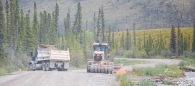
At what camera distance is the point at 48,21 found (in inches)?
3679

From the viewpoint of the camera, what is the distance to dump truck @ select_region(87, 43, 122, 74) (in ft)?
122

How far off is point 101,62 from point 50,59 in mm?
6710

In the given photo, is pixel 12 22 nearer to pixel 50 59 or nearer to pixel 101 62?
pixel 50 59

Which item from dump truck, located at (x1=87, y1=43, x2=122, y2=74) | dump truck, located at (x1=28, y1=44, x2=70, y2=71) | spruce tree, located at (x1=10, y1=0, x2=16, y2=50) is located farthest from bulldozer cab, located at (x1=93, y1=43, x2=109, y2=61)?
spruce tree, located at (x1=10, y1=0, x2=16, y2=50)

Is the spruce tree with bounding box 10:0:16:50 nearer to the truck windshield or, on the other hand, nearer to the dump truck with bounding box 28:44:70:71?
the dump truck with bounding box 28:44:70:71

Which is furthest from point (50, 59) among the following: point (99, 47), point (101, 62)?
point (101, 62)

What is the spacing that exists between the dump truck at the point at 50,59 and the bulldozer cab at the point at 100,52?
4724 mm

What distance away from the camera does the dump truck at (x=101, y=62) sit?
37312 mm

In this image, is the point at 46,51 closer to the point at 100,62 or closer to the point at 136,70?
the point at 100,62

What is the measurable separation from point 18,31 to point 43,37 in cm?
1168

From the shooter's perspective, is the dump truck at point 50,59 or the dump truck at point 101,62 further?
the dump truck at point 50,59

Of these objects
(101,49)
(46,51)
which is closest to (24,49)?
(46,51)

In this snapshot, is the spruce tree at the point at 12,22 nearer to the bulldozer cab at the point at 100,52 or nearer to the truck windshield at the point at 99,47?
the truck windshield at the point at 99,47

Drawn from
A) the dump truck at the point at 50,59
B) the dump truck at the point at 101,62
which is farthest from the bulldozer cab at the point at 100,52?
the dump truck at the point at 50,59
